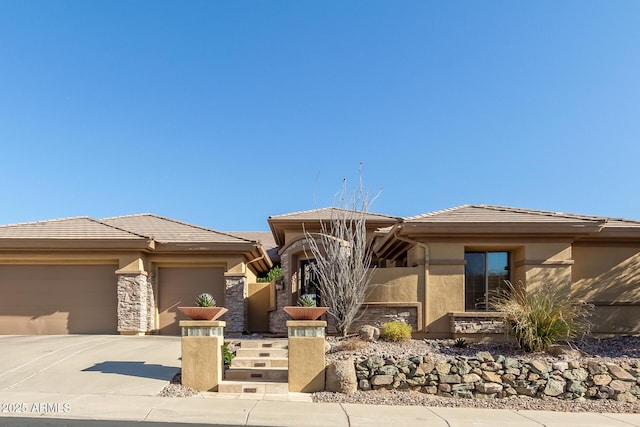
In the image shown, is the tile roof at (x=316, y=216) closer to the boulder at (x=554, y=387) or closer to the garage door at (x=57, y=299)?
the garage door at (x=57, y=299)

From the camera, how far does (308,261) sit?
1516 centimetres

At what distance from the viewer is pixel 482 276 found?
1249 cm

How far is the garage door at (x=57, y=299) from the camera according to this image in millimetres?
13688

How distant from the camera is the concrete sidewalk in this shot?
6344mm

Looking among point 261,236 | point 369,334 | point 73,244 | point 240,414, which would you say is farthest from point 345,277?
point 261,236

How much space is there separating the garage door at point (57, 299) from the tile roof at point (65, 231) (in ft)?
3.60

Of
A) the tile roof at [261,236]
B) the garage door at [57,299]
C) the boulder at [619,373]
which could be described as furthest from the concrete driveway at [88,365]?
the tile roof at [261,236]

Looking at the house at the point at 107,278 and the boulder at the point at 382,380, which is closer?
the boulder at the point at 382,380

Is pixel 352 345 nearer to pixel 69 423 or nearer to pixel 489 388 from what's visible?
pixel 489 388

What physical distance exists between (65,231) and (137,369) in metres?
7.53

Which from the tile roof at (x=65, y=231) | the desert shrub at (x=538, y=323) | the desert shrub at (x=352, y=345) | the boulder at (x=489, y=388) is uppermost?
the tile roof at (x=65, y=231)

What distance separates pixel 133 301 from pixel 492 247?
11.5m

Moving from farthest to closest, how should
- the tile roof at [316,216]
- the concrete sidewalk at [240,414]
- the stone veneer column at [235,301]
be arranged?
the tile roof at [316,216], the stone veneer column at [235,301], the concrete sidewalk at [240,414]

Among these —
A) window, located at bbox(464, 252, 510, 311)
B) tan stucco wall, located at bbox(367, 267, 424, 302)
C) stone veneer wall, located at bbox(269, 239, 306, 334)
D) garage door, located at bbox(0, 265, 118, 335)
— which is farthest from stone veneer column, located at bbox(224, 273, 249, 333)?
window, located at bbox(464, 252, 510, 311)
